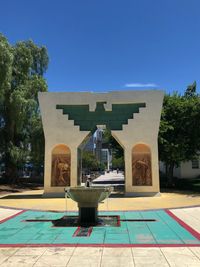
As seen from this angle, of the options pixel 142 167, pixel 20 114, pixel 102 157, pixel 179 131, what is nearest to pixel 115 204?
pixel 142 167

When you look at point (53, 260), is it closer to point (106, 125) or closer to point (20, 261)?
point (20, 261)

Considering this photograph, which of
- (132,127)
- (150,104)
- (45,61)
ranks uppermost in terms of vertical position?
(45,61)

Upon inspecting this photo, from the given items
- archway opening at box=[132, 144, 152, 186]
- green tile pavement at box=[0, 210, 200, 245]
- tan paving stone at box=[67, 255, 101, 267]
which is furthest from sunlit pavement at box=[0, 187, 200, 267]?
archway opening at box=[132, 144, 152, 186]

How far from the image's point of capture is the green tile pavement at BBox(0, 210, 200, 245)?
8.28m

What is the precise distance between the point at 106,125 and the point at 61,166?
442 centimetres

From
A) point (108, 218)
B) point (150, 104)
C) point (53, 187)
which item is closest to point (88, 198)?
point (108, 218)

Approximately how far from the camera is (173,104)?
89.1 ft

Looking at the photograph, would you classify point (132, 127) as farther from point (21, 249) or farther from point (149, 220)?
point (21, 249)

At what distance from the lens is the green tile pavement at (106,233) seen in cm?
828

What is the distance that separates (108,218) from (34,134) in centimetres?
1920

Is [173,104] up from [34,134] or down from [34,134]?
up

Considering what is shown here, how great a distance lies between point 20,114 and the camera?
2750 cm

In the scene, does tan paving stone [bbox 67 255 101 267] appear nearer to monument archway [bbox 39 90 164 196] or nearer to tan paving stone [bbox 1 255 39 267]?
tan paving stone [bbox 1 255 39 267]

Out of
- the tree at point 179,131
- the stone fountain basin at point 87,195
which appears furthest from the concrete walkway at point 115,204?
the tree at point 179,131
